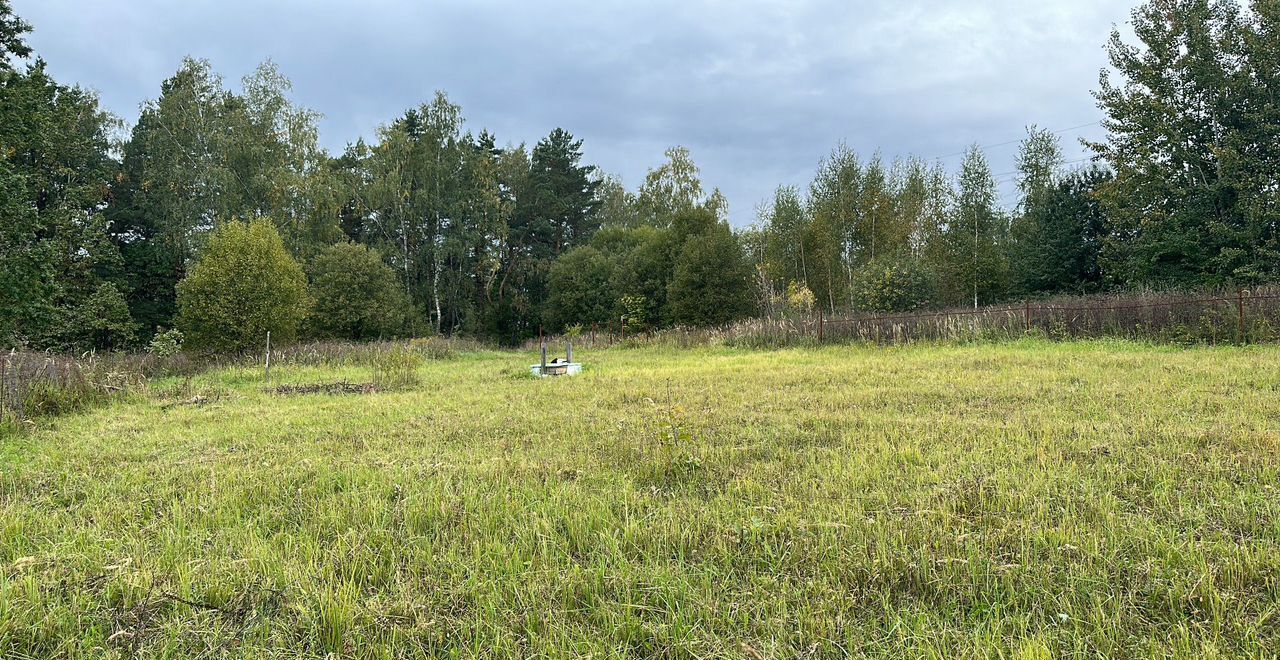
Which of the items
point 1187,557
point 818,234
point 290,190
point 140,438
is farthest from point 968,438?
point 290,190

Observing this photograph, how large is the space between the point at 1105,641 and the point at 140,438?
678cm

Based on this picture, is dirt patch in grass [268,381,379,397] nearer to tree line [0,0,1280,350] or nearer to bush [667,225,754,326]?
tree line [0,0,1280,350]

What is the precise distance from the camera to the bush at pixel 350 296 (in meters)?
23.8

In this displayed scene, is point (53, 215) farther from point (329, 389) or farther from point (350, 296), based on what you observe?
point (329, 389)

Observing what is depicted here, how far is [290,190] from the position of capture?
24172 millimetres

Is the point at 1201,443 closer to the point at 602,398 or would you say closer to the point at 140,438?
the point at 602,398

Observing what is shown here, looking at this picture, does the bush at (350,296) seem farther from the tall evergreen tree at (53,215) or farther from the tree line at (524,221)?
the tall evergreen tree at (53,215)

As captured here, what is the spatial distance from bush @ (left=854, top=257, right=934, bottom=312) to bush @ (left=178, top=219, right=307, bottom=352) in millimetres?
18885

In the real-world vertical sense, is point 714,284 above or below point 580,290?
below

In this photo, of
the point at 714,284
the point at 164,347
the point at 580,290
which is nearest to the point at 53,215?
the point at 164,347

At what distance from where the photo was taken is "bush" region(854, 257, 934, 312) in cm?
1894

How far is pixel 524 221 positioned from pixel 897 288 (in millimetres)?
23420

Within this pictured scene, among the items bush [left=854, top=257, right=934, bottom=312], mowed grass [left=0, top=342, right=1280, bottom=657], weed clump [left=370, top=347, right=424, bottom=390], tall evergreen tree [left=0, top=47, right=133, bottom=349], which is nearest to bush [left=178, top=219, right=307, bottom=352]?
tall evergreen tree [left=0, top=47, right=133, bottom=349]

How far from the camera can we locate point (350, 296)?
23984mm
